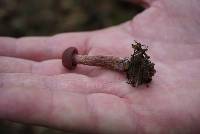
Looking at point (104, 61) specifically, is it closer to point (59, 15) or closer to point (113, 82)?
point (113, 82)

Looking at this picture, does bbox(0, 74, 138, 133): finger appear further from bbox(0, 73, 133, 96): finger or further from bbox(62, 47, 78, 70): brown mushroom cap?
bbox(62, 47, 78, 70): brown mushroom cap

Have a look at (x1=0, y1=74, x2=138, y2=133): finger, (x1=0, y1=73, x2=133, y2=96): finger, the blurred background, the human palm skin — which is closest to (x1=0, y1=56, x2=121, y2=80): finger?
the human palm skin

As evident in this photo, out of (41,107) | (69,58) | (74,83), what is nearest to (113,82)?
(74,83)

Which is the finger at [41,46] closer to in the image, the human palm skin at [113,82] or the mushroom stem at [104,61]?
the human palm skin at [113,82]

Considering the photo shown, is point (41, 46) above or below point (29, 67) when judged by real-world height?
above

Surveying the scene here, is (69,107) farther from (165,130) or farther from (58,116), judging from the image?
(165,130)

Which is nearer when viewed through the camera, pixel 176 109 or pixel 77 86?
pixel 176 109

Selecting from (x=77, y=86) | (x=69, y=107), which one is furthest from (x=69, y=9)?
(x=69, y=107)
